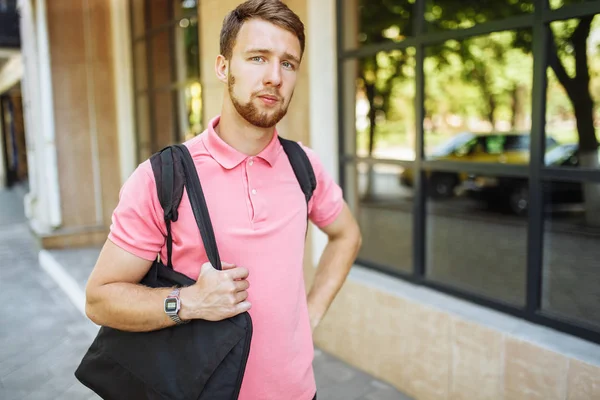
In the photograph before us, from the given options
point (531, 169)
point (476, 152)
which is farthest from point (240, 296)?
point (476, 152)

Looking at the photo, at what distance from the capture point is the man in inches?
55.7

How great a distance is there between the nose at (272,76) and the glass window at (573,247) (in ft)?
6.63

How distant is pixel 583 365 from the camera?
257cm

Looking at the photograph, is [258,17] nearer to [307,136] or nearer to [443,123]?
[307,136]

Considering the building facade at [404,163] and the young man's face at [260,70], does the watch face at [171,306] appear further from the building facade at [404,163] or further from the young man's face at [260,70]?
the building facade at [404,163]

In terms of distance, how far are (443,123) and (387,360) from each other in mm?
22469

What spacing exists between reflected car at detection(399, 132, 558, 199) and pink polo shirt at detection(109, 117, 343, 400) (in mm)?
10920

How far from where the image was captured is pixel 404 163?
381cm

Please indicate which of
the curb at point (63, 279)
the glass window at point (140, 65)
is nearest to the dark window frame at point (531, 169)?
the curb at point (63, 279)

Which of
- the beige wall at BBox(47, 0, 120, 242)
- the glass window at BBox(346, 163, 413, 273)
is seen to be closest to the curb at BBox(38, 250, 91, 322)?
the beige wall at BBox(47, 0, 120, 242)

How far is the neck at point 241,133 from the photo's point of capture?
64.3 inches

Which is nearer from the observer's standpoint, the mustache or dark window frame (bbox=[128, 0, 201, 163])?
the mustache

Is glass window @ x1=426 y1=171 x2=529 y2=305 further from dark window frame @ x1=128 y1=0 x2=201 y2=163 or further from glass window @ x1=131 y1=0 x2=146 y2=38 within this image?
glass window @ x1=131 y1=0 x2=146 y2=38

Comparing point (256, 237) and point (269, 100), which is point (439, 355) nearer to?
point (256, 237)
